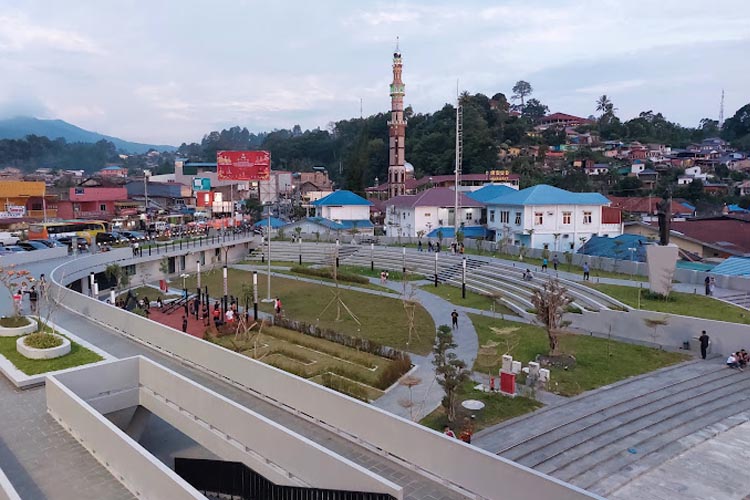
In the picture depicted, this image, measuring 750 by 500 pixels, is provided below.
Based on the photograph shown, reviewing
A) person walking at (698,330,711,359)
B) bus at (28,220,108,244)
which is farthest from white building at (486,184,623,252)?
bus at (28,220,108,244)

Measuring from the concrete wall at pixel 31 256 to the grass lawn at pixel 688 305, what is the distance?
94.7 feet

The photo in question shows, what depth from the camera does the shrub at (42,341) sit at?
14844mm

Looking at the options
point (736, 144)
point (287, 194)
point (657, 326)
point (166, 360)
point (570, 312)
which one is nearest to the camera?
point (166, 360)

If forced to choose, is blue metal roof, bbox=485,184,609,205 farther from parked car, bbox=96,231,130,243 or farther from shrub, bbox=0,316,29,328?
shrub, bbox=0,316,29,328

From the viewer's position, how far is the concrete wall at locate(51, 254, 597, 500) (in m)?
8.09

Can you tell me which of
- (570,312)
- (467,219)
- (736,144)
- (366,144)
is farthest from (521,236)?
(736,144)

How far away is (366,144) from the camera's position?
97.2 m

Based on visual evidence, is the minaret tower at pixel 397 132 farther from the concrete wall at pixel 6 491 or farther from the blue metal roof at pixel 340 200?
the concrete wall at pixel 6 491

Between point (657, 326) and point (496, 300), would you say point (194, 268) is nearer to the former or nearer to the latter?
point (496, 300)

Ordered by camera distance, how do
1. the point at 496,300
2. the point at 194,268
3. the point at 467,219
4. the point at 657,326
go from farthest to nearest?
1. the point at 467,219
2. the point at 194,268
3. the point at 496,300
4. the point at 657,326

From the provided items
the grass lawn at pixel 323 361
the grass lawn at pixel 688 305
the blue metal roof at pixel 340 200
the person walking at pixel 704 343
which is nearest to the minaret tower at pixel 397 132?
the blue metal roof at pixel 340 200

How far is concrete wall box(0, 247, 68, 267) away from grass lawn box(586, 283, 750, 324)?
2888 cm

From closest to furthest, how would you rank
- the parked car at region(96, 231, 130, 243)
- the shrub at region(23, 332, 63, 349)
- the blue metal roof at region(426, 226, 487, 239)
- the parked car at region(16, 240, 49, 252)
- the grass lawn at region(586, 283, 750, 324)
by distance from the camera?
the shrub at region(23, 332, 63, 349)
the grass lawn at region(586, 283, 750, 324)
the parked car at region(16, 240, 49, 252)
the parked car at region(96, 231, 130, 243)
the blue metal roof at region(426, 226, 487, 239)

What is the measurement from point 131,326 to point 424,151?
73.5 meters
